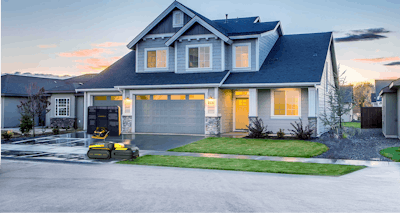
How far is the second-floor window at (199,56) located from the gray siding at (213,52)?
0.70 ft

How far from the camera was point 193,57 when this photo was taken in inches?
806

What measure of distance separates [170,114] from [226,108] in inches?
141

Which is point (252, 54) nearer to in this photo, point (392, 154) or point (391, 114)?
point (391, 114)

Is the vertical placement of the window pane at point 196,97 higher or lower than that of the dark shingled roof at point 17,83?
lower

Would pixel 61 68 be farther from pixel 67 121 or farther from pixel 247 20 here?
pixel 247 20

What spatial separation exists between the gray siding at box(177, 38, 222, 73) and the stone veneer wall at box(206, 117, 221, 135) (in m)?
3.32

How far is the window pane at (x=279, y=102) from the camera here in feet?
61.4

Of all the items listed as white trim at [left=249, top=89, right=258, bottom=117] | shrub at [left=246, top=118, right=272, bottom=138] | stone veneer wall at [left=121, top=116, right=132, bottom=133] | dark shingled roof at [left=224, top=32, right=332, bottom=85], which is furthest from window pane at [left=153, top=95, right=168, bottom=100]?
shrub at [left=246, top=118, right=272, bottom=138]

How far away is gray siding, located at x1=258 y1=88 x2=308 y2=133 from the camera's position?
59.6ft

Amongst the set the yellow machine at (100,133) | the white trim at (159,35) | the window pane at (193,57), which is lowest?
the yellow machine at (100,133)

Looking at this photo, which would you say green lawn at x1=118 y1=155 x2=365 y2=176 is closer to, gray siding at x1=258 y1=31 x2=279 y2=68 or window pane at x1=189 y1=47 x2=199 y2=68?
window pane at x1=189 y1=47 x2=199 y2=68

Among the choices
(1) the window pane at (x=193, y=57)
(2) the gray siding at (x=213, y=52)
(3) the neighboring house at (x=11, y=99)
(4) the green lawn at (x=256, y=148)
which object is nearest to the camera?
(4) the green lawn at (x=256, y=148)

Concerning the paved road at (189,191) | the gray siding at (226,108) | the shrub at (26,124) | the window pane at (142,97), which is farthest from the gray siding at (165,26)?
the paved road at (189,191)

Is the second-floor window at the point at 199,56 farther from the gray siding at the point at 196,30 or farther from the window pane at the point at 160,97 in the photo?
the window pane at the point at 160,97
